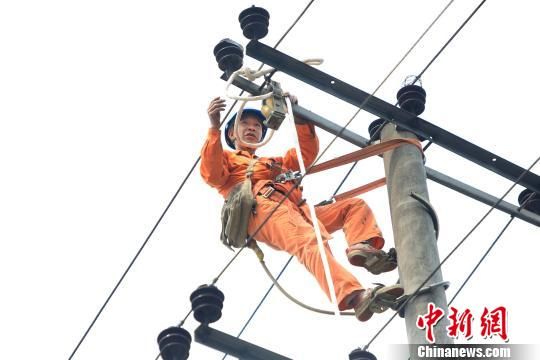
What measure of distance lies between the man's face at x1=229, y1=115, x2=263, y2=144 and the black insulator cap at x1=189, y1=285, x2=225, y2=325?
2.03 metres

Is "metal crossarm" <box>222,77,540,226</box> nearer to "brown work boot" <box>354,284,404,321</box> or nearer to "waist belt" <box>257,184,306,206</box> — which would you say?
"waist belt" <box>257,184,306,206</box>

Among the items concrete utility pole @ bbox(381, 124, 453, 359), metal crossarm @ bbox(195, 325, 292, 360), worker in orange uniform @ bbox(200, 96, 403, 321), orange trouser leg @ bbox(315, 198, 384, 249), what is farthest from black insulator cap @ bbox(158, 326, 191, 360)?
concrete utility pole @ bbox(381, 124, 453, 359)

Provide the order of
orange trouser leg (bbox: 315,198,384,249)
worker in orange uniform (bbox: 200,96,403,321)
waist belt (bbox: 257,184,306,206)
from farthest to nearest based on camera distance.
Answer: waist belt (bbox: 257,184,306,206)
orange trouser leg (bbox: 315,198,384,249)
worker in orange uniform (bbox: 200,96,403,321)

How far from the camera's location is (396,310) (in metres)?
7.34

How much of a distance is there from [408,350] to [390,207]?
1.06 metres

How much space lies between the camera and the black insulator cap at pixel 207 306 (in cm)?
798

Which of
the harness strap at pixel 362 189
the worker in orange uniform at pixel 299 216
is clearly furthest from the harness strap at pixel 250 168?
the harness strap at pixel 362 189

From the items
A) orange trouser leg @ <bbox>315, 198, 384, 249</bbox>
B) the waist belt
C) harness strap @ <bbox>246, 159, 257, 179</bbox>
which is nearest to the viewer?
orange trouser leg @ <bbox>315, 198, 384, 249</bbox>

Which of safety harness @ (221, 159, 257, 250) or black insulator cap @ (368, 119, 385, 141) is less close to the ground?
black insulator cap @ (368, 119, 385, 141)

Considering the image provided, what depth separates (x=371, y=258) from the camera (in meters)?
8.11

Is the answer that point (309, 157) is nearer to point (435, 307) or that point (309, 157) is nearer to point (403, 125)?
point (403, 125)

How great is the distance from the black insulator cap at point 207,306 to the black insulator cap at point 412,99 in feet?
5.66

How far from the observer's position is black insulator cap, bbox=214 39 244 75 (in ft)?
28.1

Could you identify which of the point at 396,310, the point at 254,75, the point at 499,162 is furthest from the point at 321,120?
the point at 396,310
